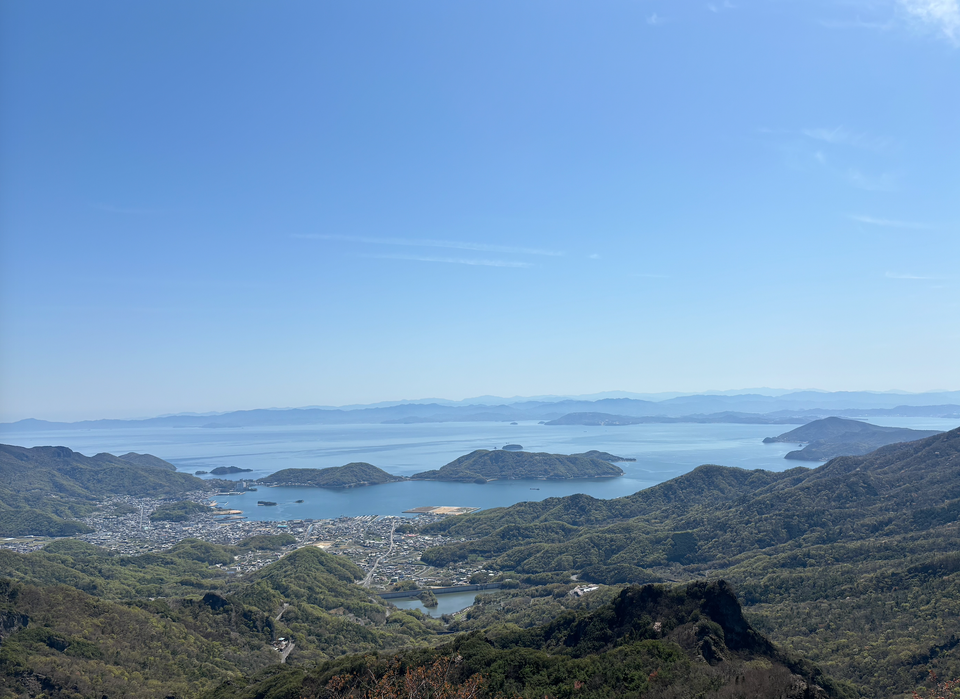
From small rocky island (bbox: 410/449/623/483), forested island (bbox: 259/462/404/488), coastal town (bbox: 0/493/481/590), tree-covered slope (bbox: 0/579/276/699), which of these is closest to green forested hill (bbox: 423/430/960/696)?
coastal town (bbox: 0/493/481/590)

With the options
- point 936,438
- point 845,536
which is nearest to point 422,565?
point 845,536

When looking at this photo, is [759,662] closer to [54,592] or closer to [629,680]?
[629,680]

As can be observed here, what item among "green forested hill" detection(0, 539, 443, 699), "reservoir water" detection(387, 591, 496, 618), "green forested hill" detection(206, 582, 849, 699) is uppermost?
"green forested hill" detection(206, 582, 849, 699)

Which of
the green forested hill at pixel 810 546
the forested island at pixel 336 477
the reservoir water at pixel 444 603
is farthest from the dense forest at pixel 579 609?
the forested island at pixel 336 477

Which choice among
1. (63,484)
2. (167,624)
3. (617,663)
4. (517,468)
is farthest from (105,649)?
(517,468)

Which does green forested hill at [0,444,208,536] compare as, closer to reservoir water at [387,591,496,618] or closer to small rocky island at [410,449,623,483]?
small rocky island at [410,449,623,483]

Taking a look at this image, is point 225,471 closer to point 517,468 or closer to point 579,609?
point 517,468
